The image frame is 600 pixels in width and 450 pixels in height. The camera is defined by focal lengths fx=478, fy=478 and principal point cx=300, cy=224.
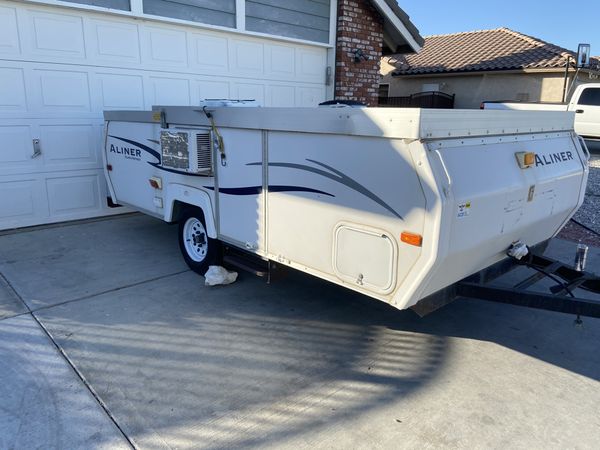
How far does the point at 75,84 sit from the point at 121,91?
2.10 ft

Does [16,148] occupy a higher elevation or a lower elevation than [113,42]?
lower

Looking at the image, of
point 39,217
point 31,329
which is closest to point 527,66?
point 39,217

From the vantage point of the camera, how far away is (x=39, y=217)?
6.59 metres

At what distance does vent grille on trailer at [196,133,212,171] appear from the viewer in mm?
4266

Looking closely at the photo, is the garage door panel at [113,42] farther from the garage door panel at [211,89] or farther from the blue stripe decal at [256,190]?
the blue stripe decal at [256,190]

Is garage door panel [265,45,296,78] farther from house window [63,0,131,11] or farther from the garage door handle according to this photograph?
the garage door handle

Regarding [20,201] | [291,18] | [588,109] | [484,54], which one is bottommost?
[20,201]

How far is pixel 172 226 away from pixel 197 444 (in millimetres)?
4618

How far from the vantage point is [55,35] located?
6.28 meters

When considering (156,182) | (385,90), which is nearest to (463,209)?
(156,182)

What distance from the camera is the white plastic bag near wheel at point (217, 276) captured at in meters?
4.64

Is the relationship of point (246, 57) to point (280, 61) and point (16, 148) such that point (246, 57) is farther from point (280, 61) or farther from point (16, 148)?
point (16, 148)

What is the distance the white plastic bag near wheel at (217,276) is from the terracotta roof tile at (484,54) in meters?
16.7

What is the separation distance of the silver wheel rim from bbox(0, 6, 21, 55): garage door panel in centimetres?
337
